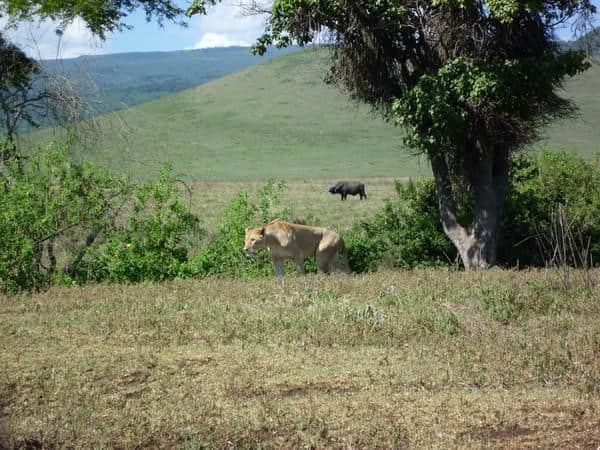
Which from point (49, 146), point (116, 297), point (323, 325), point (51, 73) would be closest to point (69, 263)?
point (49, 146)

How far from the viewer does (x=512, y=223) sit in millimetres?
20000

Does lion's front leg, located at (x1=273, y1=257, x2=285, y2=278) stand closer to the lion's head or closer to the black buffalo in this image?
the lion's head

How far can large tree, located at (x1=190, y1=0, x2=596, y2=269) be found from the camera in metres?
16.3

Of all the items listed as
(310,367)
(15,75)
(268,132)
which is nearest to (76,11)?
(15,75)

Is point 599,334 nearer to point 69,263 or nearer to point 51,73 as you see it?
point 69,263

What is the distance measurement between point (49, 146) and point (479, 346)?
10.1 metres

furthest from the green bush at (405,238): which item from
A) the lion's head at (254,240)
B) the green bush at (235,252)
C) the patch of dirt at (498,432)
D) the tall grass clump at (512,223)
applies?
the patch of dirt at (498,432)

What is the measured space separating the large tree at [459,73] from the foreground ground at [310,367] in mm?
4490

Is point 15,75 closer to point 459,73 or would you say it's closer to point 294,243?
point 294,243

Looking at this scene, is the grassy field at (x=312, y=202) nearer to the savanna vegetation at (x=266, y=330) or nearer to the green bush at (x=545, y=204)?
the green bush at (x=545, y=204)

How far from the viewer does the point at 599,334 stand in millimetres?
9266

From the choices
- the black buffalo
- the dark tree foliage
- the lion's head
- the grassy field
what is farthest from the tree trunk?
the black buffalo

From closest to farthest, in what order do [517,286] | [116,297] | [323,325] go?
[323,325] < [517,286] < [116,297]

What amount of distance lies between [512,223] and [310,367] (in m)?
12.3
